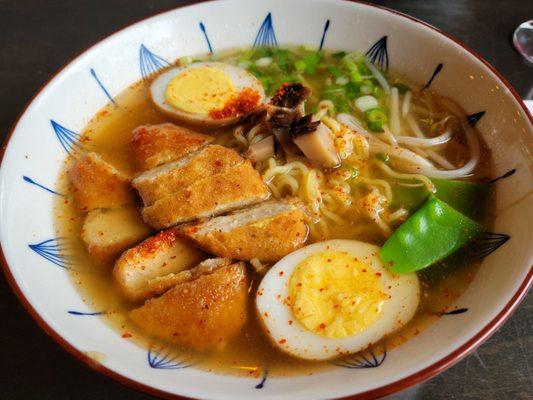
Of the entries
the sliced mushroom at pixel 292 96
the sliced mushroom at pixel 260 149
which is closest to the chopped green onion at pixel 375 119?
the sliced mushroom at pixel 292 96

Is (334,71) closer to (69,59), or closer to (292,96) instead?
(292,96)

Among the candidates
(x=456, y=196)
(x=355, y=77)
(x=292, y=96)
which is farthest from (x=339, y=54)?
(x=456, y=196)

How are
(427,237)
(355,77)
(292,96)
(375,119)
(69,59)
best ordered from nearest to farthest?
(427,237), (292,96), (375,119), (355,77), (69,59)

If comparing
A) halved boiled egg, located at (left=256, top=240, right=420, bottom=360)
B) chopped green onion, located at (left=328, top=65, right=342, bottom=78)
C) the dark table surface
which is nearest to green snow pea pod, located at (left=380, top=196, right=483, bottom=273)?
halved boiled egg, located at (left=256, top=240, right=420, bottom=360)

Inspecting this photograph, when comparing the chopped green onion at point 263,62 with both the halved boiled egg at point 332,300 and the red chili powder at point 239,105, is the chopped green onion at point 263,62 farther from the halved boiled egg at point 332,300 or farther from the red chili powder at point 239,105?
the halved boiled egg at point 332,300

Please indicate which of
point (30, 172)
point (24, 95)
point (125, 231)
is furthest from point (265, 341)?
point (24, 95)

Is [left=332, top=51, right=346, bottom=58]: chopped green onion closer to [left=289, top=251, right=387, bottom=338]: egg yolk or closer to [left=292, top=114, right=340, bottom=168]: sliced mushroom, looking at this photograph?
[left=292, top=114, right=340, bottom=168]: sliced mushroom
